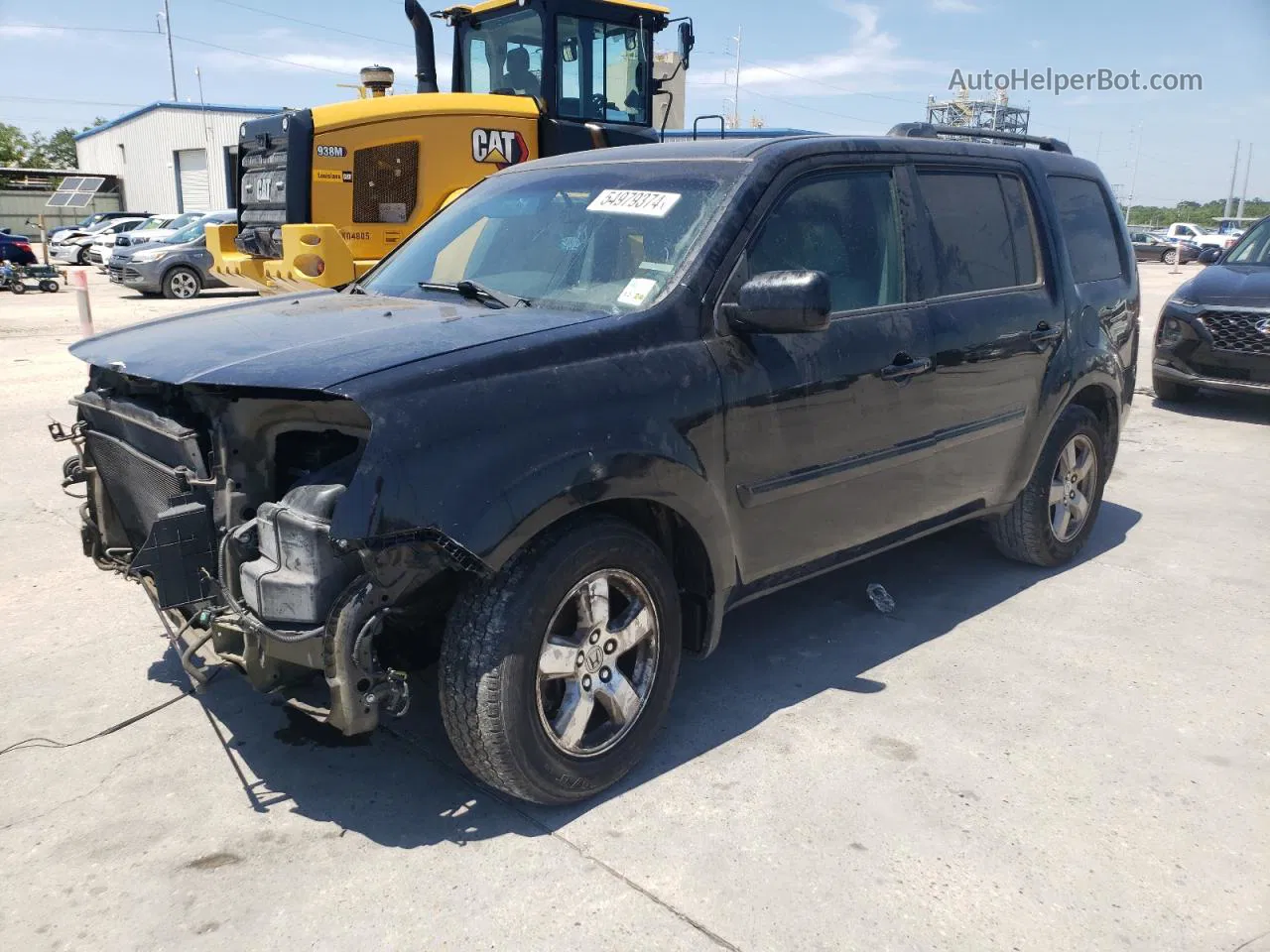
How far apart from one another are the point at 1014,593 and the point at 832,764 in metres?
2.02

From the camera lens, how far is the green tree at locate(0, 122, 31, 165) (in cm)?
6731

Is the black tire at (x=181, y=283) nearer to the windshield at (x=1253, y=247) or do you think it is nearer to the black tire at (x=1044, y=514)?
the windshield at (x=1253, y=247)

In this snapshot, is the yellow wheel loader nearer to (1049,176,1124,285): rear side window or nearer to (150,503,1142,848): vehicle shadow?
(1049,176,1124,285): rear side window

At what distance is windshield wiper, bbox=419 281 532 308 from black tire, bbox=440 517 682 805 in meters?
0.90

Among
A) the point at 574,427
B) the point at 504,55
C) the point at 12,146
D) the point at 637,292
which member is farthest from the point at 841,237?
the point at 12,146

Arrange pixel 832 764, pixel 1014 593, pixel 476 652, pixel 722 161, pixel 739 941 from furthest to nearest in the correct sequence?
pixel 1014 593
pixel 722 161
pixel 832 764
pixel 476 652
pixel 739 941

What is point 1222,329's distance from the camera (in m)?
9.11

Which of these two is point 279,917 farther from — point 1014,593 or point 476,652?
point 1014,593

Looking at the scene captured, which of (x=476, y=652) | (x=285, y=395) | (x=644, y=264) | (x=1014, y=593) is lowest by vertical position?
(x=1014, y=593)

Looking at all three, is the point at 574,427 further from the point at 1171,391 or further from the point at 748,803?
the point at 1171,391

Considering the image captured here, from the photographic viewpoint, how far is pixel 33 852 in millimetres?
2865

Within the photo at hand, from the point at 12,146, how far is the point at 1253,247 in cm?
8231

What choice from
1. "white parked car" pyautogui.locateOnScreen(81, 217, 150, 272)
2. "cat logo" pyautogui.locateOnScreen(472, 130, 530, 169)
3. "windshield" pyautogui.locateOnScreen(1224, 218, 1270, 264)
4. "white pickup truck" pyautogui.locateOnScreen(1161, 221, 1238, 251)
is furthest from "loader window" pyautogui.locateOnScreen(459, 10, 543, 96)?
"white pickup truck" pyautogui.locateOnScreen(1161, 221, 1238, 251)

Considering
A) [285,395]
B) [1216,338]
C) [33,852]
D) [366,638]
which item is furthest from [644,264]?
[1216,338]
